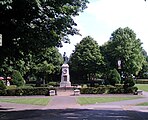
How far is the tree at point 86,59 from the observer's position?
287 feet

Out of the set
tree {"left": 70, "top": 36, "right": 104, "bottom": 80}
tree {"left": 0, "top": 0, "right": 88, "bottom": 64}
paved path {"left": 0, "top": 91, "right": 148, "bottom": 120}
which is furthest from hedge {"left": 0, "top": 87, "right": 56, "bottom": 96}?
tree {"left": 70, "top": 36, "right": 104, "bottom": 80}

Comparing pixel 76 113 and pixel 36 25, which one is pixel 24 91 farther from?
pixel 36 25

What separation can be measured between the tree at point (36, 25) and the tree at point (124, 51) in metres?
68.1

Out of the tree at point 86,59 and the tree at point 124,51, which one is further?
the tree at point 124,51

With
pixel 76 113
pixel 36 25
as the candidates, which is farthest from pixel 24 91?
pixel 36 25

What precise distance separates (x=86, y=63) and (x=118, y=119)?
6910 centimetres

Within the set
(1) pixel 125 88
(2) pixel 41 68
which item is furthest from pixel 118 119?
(2) pixel 41 68

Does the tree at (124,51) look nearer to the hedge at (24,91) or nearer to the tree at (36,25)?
the hedge at (24,91)

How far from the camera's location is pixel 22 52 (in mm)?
23688

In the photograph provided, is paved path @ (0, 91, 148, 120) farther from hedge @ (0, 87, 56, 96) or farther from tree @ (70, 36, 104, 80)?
tree @ (70, 36, 104, 80)

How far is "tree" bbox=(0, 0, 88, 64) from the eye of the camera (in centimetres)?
1997

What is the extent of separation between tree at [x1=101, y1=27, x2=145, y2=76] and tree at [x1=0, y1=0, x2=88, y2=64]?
6809 centimetres

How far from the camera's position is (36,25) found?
21.8m

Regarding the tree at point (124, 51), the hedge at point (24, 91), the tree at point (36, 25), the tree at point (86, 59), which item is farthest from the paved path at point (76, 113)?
the tree at point (124, 51)
